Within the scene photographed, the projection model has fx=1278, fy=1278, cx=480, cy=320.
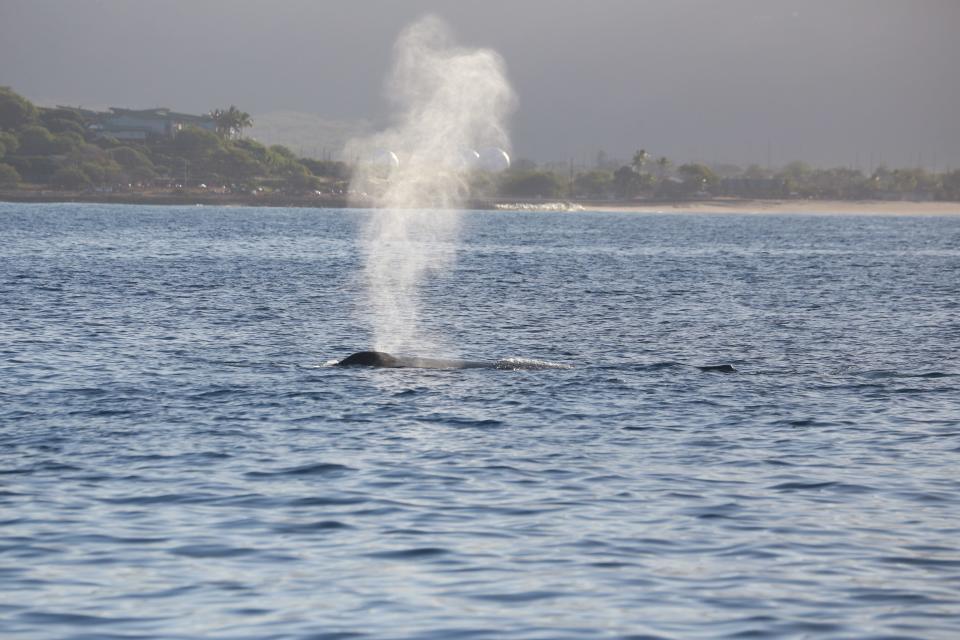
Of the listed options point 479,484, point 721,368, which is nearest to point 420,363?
point 721,368

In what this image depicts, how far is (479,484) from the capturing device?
70.4 ft

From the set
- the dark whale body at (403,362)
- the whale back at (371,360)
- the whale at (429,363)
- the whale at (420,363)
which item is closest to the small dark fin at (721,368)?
the whale at (429,363)

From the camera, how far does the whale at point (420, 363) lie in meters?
35.8

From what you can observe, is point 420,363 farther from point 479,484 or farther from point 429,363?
point 479,484

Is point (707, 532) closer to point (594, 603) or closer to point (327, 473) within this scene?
point (594, 603)

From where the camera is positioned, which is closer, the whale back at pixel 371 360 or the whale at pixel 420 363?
the whale at pixel 420 363

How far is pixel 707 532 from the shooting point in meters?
18.5

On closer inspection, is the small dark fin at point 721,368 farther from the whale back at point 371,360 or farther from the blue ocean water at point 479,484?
the whale back at point 371,360

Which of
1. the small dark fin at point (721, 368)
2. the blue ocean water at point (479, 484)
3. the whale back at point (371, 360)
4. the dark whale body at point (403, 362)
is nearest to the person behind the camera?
the blue ocean water at point (479, 484)

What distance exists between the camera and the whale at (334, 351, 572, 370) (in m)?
35.8

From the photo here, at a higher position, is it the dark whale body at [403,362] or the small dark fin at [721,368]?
the dark whale body at [403,362]

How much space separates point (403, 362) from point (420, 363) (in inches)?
20.6

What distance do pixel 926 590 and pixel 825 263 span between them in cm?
10263

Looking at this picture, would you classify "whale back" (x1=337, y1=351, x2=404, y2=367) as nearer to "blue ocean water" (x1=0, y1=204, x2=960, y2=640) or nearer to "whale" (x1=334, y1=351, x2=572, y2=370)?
"whale" (x1=334, y1=351, x2=572, y2=370)
